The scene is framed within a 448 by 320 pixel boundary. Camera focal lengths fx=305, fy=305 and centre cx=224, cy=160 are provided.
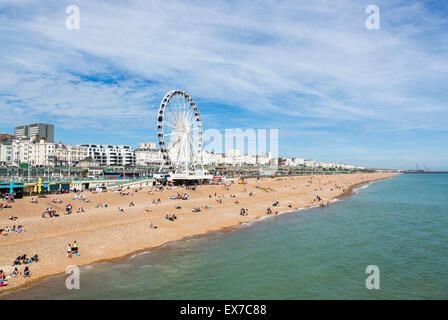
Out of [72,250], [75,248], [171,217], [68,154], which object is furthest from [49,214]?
[68,154]

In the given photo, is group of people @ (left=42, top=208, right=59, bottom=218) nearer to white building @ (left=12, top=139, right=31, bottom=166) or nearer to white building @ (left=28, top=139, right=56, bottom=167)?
white building @ (left=28, top=139, right=56, bottom=167)

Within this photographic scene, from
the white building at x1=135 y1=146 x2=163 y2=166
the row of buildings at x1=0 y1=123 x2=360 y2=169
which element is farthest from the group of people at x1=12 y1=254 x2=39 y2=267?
the white building at x1=135 y1=146 x2=163 y2=166

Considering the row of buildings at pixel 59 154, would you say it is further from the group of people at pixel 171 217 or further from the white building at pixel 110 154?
the group of people at pixel 171 217

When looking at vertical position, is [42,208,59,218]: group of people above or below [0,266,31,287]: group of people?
above

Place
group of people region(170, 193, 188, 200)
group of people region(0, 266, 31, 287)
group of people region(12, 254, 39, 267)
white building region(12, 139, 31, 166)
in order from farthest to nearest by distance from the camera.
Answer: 1. white building region(12, 139, 31, 166)
2. group of people region(170, 193, 188, 200)
3. group of people region(12, 254, 39, 267)
4. group of people region(0, 266, 31, 287)

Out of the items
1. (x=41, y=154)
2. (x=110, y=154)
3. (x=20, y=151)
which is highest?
(x=20, y=151)

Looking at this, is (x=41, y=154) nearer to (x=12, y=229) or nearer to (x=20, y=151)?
(x=20, y=151)
